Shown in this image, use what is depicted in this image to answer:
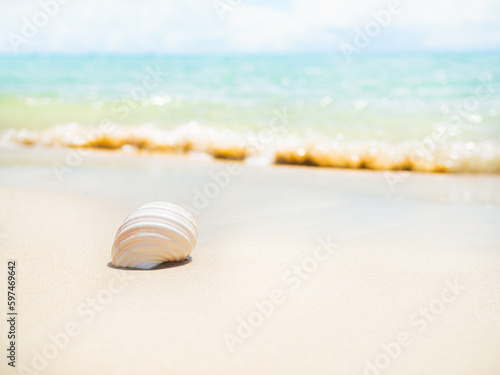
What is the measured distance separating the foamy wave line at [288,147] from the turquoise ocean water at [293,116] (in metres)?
0.02

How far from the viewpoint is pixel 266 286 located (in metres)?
2.90

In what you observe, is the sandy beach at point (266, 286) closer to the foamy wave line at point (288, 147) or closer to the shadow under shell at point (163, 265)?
the shadow under shell at point (163, 265)

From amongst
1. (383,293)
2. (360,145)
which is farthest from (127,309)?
(360,145)

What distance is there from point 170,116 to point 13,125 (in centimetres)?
335

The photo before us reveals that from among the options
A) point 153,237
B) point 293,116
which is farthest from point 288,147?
point 153,237

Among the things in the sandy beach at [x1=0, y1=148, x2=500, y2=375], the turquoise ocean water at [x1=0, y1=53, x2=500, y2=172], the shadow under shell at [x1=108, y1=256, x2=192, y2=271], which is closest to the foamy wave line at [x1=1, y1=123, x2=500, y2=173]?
the turquoise ocean water at [x1=0, y1=53, x2=500, y2=172]

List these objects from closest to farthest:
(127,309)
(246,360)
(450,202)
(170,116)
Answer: (246,360), (127,309), (450,202), (170,116)

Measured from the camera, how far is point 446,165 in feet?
22.9

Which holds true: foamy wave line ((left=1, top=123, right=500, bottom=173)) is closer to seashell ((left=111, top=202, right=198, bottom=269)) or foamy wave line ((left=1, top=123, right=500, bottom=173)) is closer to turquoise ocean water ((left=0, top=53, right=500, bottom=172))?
turquoise ocean water ((left=0, top=53, right=500, bottom=172))

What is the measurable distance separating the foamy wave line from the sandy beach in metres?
1.96

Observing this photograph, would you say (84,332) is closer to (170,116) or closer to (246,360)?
(246,360)

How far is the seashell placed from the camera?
9.72 ft

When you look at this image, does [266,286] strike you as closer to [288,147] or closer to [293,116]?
[288,147]

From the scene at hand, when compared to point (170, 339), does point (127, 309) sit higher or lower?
higher
